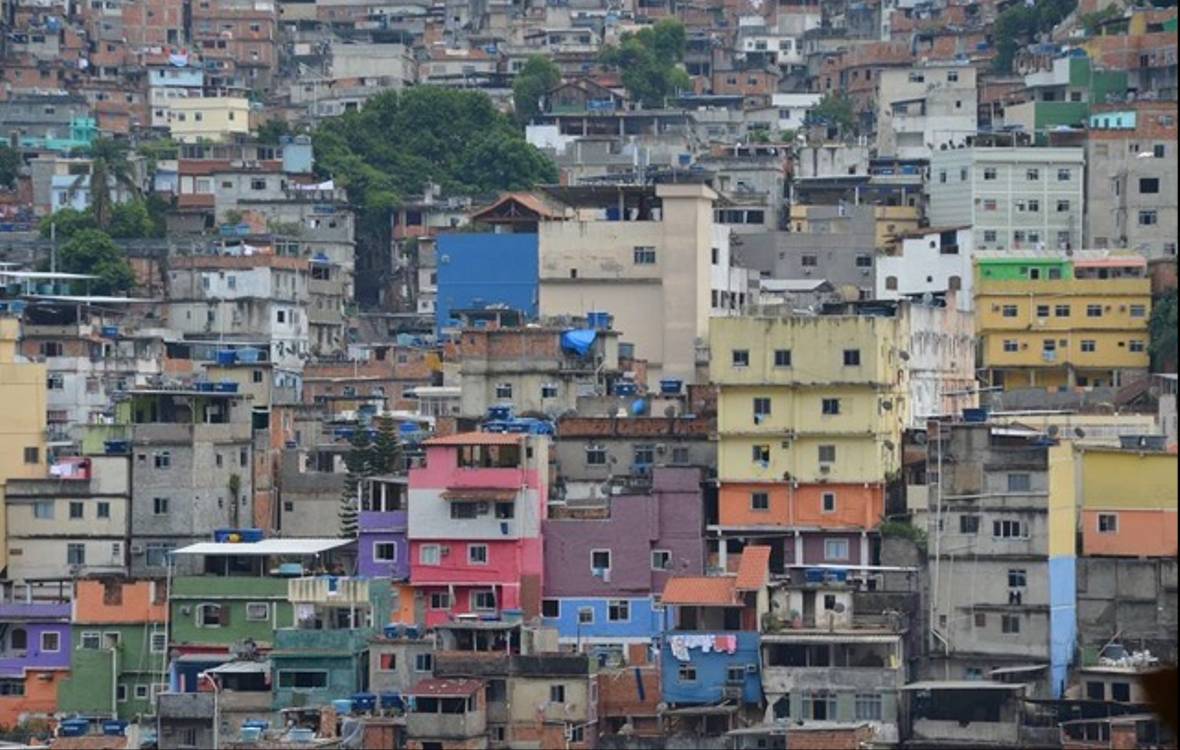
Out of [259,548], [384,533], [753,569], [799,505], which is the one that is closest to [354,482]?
[384,533]

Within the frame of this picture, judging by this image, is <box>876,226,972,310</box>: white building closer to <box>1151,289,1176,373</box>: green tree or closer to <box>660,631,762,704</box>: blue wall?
<box>1151,289,1176,373</box>: green tree

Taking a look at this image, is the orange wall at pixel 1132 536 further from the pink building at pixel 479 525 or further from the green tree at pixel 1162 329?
the green tree at pixel 1162 329

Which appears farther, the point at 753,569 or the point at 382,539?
the point at 382,539

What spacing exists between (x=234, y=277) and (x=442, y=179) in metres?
14.4

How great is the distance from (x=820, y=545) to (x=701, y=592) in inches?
163

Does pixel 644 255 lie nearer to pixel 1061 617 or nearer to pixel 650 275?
pixel 650 275

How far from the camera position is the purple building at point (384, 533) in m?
51.7

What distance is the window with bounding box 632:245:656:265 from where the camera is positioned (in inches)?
2464

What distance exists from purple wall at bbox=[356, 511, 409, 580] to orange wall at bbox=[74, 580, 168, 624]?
111 inches

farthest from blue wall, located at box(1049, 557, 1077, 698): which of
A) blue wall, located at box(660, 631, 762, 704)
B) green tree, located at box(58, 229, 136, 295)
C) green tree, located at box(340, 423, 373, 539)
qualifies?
green tree, located at box(58, 229, 136, 295)

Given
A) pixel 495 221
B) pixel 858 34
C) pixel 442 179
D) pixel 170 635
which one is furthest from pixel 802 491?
pixel 858 34

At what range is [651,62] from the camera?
98562 millimetres

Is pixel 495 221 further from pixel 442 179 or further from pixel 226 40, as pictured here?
pixel 226 40

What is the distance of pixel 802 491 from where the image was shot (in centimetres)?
5272
